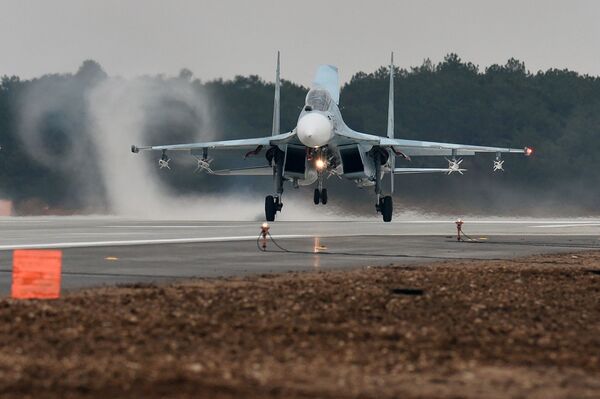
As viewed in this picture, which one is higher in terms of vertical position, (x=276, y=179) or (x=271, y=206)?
(x=276, y=179)

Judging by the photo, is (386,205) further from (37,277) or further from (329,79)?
(37,277)

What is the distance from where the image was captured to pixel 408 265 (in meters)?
22.7

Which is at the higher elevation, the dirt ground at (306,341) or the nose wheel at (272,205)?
the nose wheel at (272,205)

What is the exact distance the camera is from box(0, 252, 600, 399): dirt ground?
29.6 ft

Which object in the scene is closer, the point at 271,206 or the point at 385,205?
the point at 271,206

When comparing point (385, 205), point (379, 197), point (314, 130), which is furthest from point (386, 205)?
point (314, 130)

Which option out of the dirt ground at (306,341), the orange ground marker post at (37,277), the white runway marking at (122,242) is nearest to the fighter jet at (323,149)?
the white runway marking at (122,242)

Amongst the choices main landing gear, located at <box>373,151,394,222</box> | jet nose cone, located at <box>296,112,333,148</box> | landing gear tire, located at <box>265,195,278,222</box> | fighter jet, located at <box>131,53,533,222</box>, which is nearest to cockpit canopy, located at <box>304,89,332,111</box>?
fighter jet, located at <box>131,53,533,222</box>

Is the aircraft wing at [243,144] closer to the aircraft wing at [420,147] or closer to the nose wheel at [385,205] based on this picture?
the aircraft wing at [420,147]

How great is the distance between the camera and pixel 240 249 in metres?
27.9

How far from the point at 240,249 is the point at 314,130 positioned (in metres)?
16.8

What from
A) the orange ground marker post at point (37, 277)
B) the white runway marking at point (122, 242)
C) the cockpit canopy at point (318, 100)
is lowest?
the orange ground marker post at point (37, 277)

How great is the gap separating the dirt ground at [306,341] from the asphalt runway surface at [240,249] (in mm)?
2812

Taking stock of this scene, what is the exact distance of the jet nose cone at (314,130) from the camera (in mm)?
44156
